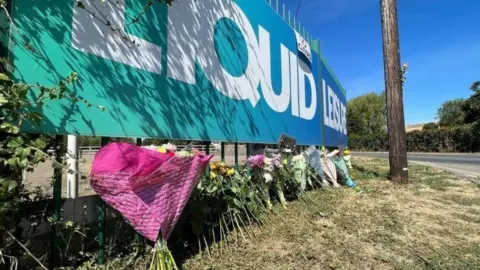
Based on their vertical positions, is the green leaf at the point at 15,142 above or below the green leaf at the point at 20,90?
below

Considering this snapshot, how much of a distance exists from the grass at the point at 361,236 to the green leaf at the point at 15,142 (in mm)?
1742

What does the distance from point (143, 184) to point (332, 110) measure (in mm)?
10913

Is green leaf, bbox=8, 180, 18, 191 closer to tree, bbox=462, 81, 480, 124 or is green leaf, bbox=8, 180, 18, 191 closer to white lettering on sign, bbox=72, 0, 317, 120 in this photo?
white lettering on sign, bbox=72, 0, 317, 120

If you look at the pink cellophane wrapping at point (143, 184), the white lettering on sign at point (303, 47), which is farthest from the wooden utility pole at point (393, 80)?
the pink cellophane wrapping at point (143, 184)

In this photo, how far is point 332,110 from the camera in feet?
41.8

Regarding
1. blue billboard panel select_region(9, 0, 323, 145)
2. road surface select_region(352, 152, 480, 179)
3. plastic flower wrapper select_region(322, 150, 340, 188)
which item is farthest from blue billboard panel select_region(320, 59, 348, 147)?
blue billboard panel select_region(9, 0, 323, 145)

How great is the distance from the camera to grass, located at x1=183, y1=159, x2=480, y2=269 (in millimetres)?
3494

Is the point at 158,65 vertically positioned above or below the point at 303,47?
below

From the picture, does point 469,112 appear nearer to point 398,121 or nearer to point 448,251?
point 398,121

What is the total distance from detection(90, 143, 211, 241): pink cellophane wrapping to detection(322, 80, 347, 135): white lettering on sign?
8695 millimetres

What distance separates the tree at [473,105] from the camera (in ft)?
119

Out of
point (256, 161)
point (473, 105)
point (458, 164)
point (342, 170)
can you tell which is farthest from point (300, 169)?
point (473, 105)

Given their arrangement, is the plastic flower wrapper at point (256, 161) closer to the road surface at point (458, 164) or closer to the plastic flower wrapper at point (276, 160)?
the plastic flower wrapper at point (276, 160)

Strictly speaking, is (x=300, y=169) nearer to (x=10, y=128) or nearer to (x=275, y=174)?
(x=275, y=174)
